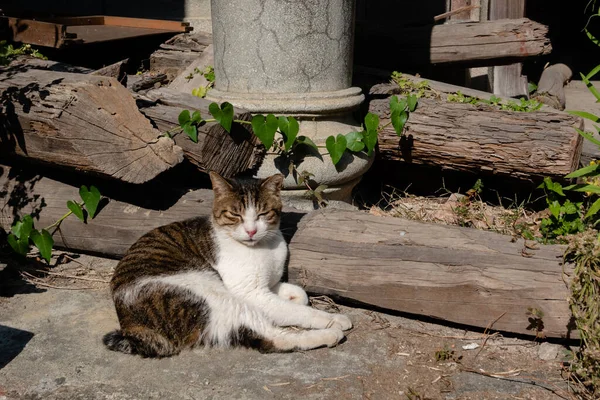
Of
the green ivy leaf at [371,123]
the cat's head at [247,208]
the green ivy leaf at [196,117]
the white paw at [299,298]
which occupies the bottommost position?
the white paw at [299,298]

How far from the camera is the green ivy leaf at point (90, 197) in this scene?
425 cm

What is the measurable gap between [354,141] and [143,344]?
6.96ft

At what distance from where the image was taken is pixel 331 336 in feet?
11.3

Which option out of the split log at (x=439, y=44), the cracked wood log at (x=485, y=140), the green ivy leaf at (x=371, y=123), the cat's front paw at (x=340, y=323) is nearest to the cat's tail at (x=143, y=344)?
the cat's front paw at (x=340, y=323)

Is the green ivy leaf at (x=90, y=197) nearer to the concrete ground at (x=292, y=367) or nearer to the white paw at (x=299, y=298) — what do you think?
the concrete ground at (x=292, y=367)

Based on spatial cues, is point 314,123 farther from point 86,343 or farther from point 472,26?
point 472,26

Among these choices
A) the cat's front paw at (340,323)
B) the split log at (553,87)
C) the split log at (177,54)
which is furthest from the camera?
the split log at (553,87)

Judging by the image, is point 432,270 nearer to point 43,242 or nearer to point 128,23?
point 43,242

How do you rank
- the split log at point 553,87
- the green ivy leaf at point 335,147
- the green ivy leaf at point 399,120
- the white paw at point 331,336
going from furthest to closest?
the split log at point 553,87 → the green ivy leaf at point 399,120 → the green ivy leaf at point 335,147 → the white paw at point 331,336

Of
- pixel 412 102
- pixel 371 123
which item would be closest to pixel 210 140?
pixel 371 123

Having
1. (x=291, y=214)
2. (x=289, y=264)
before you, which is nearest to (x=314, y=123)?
(x=291, y=214)

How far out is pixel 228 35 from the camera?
4.64 m

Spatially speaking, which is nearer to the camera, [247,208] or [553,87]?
[247,208]

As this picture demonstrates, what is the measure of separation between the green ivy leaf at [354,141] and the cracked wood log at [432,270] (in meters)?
0.72
